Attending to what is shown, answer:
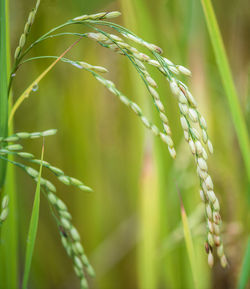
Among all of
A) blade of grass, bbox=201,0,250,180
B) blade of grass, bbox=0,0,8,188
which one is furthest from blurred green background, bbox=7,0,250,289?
blade of grass, bbox=0,0,8,188

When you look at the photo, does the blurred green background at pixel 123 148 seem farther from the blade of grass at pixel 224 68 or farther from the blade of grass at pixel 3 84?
the blade of grass at pixel 3 84

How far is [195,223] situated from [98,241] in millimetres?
328

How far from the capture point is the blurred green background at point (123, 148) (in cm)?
94

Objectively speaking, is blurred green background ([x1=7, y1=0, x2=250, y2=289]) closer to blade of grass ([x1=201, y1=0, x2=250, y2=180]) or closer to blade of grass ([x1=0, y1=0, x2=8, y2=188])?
blade of grass ([x1=201, y1=0, x2=250, y2=180])

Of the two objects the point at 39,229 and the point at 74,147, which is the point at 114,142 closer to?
the point at 74,147

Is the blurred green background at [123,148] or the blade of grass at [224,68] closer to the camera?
the blade of grass at [224,68]

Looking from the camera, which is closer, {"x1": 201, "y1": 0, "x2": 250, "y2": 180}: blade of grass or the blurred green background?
{"x1": 201, "y1": 0, "x2": 250, "y2": 180}: blade of grass

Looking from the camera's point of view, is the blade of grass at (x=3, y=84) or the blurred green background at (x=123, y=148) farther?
the blurred green background at (x=123, y=148)

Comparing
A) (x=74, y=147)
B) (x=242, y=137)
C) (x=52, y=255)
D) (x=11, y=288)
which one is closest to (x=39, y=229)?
(x=52, y=255)

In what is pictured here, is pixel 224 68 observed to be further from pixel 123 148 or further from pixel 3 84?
pixel 123 148

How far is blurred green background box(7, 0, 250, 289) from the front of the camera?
0.94m

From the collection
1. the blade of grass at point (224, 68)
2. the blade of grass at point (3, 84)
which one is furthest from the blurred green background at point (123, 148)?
the blade of grass at point (3, 84)

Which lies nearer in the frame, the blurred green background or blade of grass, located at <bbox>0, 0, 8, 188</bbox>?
blade of grass, located at <bbox>0, 0, 8, 188</bbox>

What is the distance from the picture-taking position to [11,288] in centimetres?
68
